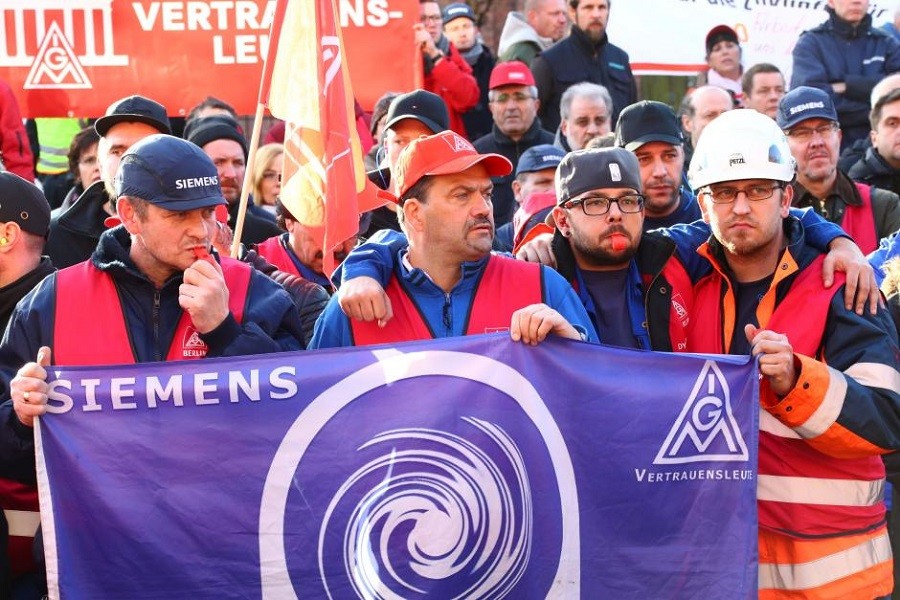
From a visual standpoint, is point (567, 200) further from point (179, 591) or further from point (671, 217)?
point (179, 591)

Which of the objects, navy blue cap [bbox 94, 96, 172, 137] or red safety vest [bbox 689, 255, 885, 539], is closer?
red safety vest [bbox 689, 255, 885, 539]

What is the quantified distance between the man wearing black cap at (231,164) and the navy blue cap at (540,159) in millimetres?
1441

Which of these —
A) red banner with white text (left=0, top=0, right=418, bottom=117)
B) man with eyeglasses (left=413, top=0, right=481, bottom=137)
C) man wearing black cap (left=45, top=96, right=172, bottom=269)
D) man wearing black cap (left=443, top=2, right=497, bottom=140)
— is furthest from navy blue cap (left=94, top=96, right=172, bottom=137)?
man wearing black cap (left=443, top=2, right=497, bottom=140)

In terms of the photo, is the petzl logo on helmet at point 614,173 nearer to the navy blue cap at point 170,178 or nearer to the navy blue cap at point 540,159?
the navy blue cap at point 170,178

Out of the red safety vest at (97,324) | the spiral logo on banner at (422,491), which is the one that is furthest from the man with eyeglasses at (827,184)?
the red safety vest at (97,324)

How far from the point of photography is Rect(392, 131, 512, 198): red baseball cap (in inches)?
214

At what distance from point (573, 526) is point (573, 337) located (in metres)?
0.63

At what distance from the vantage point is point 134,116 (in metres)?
7.93

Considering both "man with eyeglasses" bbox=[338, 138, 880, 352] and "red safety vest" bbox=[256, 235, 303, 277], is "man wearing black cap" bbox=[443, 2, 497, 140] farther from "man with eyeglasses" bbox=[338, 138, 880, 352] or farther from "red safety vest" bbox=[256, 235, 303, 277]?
"man with eyeglasses" bbox=[338, 138, 880, 352]

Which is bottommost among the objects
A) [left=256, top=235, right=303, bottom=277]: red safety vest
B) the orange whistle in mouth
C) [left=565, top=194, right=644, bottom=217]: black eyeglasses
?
[left=256, top=235, right=303, bottom=277]: red safety vest

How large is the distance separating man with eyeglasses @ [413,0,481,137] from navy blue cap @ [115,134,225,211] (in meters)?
4.84

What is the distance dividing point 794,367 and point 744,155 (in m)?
0.86

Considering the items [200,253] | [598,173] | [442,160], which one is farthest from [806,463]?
[200,253]

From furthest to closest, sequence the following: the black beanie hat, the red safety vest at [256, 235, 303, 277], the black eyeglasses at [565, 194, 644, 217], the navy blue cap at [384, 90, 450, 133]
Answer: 1. the black beanie hat
2. the navy blue cap at [384, 90, 450, 133]
3. the red safety vest at [256, 235, 303, 277]
4. the black eyeglasses at [565, 194, 644, 217]
